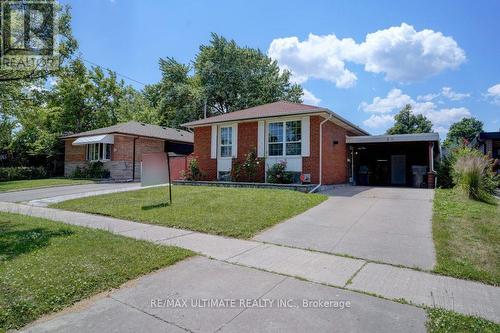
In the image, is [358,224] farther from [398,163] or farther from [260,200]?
[398,163]

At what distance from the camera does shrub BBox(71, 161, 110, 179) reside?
21859 mm

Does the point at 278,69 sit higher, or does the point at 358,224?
the point at 278,69

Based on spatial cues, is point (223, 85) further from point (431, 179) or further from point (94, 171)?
point (431, 179)

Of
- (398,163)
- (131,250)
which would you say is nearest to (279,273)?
(131,250)

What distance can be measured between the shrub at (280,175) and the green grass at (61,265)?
8.68 metres

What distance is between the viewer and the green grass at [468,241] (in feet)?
14.9

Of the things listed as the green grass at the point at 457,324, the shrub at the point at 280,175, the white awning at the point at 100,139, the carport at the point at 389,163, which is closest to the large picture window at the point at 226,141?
the shrub at the point at 280,175

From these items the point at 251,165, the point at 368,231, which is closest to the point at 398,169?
the point at 251,165

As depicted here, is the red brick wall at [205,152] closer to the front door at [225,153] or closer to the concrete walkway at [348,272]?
the front door at [225,153]

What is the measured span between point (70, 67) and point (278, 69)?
1187 inches

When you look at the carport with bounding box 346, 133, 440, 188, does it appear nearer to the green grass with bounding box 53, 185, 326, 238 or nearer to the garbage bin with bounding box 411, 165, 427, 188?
the garbage bin with bounding box 411, 165, 427, 188

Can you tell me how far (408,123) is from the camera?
51281 mm

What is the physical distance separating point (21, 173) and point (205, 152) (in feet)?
57.3

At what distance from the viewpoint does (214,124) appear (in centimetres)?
1684
